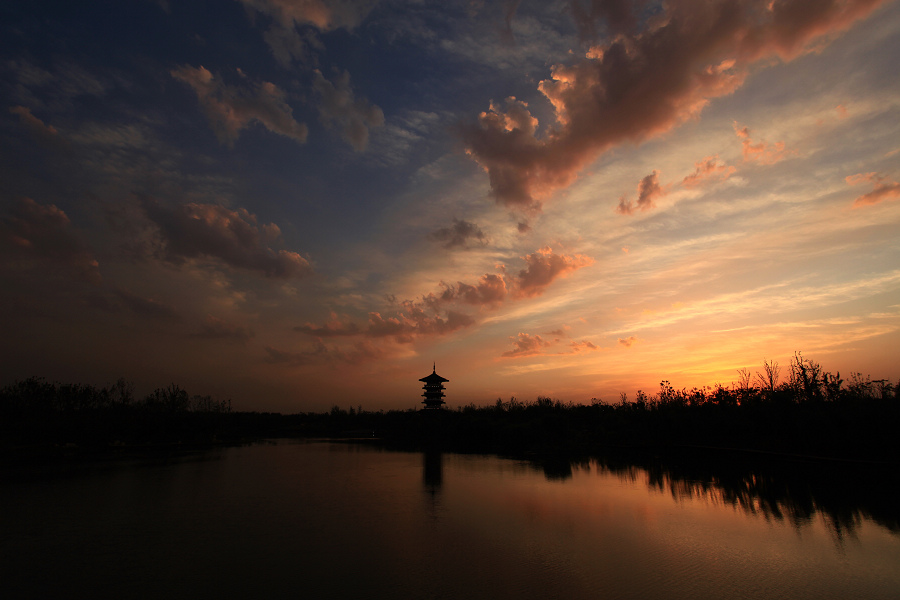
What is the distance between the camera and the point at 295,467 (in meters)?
17.0

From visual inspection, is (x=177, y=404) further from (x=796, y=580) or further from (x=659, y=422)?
(x=796, y=580)

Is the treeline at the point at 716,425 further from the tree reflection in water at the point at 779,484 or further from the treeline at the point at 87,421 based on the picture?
the treeline at the point at 87,421

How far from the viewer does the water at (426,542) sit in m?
5.52

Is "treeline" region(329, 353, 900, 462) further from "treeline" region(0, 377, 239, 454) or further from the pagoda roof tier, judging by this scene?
"treeline" region(0, 377, 239, 454)

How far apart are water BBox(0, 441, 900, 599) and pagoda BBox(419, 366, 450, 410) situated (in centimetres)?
2802

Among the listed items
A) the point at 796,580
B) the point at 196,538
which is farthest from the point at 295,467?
the point at 796,580

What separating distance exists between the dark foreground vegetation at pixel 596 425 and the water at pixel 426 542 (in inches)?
301

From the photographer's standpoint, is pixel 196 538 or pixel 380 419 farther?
pixel 380 419

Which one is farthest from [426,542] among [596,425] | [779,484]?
[596,425]

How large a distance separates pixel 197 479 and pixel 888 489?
63.4 feet

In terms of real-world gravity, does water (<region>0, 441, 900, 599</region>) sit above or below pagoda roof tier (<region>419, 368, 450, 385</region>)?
below

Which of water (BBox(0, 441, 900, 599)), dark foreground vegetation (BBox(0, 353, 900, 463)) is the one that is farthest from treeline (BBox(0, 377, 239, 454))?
water (BBox(0, 441, 900, 599))

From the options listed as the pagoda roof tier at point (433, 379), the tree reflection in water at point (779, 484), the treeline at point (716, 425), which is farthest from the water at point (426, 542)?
the pagoda roof tier at point (433, 379)

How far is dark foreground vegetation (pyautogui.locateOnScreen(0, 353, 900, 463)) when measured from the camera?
1598cm
